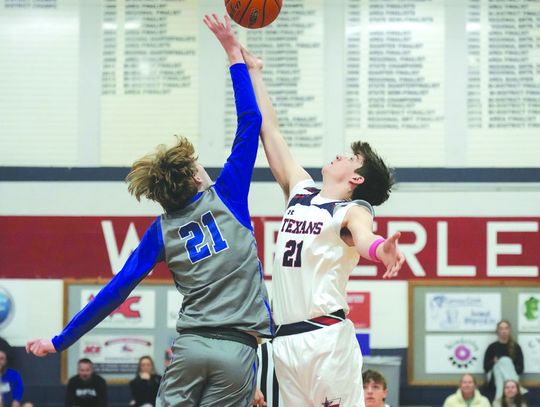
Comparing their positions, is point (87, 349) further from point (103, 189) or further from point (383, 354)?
point (383, 354)

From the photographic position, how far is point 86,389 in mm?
10258

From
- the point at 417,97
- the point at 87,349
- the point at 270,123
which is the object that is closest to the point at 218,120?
the point at 417,97

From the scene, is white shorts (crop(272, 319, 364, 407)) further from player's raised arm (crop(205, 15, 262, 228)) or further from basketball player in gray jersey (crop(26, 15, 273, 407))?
player's raised arm (crop(205, 15, 262, 228))

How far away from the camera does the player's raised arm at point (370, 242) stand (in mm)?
3699

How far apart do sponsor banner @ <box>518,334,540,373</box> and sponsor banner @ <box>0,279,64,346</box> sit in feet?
18.5

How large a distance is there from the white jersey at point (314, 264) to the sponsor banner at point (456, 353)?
6844 mm

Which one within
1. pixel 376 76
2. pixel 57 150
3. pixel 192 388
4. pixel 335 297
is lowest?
pixel 192 388

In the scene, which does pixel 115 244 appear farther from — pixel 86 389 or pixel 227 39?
pixel 227 39

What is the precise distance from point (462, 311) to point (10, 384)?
5432 mm

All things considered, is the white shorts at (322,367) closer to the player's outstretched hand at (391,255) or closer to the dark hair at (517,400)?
the player's outstretched hand at (391,255)

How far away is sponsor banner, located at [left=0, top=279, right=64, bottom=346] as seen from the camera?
11.0m

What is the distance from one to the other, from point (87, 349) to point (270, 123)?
687cm

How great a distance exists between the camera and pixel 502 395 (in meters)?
10.4

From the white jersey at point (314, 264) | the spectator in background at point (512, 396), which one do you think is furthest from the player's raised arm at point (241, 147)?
the spectator in background at point (512, 396)
